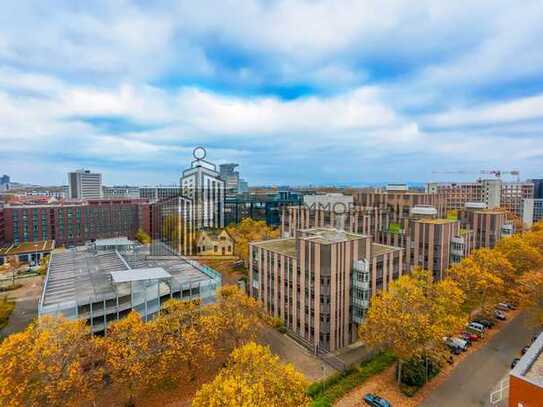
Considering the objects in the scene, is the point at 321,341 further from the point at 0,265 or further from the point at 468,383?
the point at 0,265

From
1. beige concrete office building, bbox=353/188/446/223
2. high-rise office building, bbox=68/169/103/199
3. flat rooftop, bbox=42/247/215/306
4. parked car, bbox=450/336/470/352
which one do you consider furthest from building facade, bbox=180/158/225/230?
high-rise office building, bbox=68/169/103/199

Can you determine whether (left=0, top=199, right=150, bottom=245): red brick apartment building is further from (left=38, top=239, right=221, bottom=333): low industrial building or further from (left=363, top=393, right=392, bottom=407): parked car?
→ (left=363, top=393, right=392, bottom=407): parked car

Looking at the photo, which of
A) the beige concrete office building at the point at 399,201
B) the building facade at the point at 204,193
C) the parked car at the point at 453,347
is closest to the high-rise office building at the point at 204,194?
the building facade at the point at 204,193

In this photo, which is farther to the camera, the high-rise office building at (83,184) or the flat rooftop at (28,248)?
the high-rise office building at (83,184)

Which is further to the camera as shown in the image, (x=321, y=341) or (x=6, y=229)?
(x=6, y=229)

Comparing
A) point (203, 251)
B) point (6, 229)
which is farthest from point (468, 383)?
point (6, 229)

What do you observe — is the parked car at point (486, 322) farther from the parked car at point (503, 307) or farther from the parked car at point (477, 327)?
the parked car at point (503, 307)
